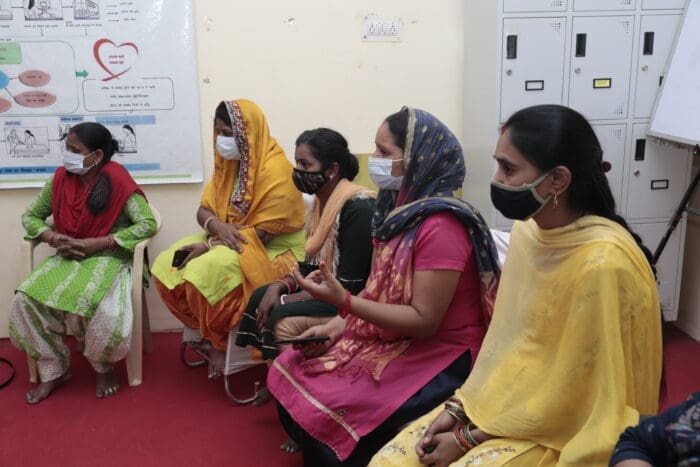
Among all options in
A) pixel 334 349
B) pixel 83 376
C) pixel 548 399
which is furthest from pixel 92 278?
pixel 548 399

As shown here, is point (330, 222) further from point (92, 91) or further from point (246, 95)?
point (92, 91)

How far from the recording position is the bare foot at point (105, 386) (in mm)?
3002

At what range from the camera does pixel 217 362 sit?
120 inches

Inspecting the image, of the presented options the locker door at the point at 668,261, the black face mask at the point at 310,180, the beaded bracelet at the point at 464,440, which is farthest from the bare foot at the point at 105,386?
the locker door at the point at 668,261

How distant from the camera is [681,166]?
329 cm

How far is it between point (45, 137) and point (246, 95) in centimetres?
109

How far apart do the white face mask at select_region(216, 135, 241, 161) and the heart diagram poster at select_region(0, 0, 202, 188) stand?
0.51 meters

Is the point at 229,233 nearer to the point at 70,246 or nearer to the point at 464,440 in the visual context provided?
the point at 70,246

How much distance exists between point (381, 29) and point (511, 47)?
75 centimetres

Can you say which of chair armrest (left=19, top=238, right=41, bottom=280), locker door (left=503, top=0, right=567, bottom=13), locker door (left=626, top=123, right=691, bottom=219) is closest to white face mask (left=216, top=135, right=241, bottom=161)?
chair armrest (left=19, top=238, right=41, bottom=280)

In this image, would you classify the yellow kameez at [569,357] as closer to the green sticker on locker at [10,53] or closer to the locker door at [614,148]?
the locker door at [614,148]

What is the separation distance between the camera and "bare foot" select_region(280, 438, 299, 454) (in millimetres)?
2494

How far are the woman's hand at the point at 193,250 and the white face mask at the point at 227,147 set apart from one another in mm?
437

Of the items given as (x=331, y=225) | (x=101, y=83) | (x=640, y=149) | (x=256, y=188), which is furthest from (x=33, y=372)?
(x=640, y=149)
